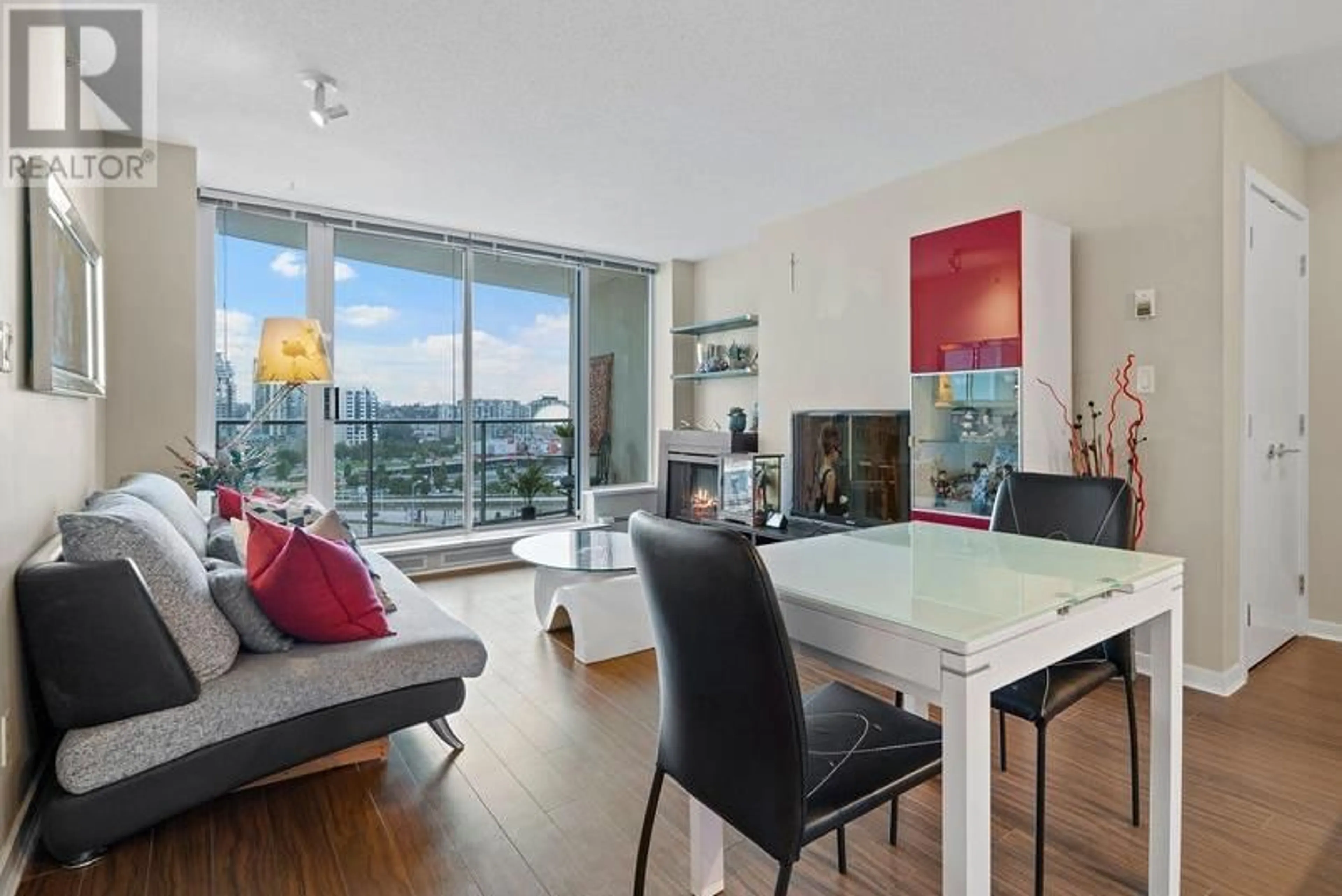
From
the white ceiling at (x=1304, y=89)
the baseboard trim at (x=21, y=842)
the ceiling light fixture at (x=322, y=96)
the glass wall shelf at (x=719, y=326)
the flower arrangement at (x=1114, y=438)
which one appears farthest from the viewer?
the glass wall shelf at (x=719, y=326)

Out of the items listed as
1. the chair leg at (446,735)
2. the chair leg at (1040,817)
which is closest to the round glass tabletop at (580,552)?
the chair leg at (446,735)

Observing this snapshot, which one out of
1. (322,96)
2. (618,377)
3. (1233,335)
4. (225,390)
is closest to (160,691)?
(322,96)

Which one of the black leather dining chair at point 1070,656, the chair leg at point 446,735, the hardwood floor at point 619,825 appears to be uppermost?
the black leather dining chair at point 1070,656

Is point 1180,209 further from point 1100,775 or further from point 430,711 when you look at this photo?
point 430,711

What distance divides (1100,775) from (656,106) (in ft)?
10.1

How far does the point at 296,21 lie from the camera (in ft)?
7.95

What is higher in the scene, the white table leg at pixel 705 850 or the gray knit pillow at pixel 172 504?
the gray knit pillow at pixel 172 504

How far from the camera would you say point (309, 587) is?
208 centimetres

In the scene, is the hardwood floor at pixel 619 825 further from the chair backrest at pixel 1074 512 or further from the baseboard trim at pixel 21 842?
the chair backrest at pixel 1074 512

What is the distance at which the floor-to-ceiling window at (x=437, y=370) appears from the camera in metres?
4.55

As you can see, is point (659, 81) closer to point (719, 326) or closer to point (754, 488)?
point (754, 488)

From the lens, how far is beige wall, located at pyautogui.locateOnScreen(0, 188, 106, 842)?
5.45 feet

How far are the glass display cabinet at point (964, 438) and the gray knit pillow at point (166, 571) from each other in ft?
10.0

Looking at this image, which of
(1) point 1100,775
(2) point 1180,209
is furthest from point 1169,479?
(1) point 1100,775
